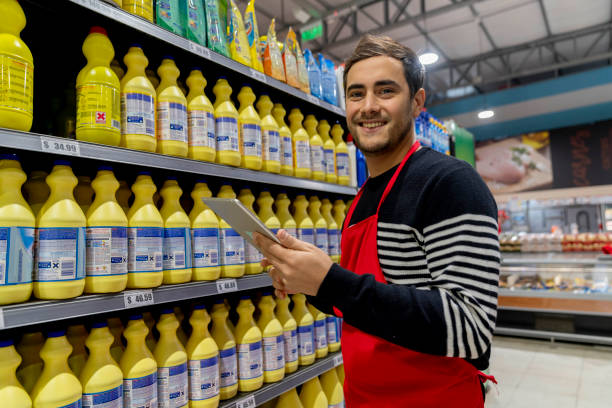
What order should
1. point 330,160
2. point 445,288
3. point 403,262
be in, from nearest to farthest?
point 445,288 < point 403,262 < point 330,160

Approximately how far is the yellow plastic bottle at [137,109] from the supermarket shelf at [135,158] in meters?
0.06

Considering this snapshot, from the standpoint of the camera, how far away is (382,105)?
1.25m

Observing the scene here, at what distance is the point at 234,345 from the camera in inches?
73.8

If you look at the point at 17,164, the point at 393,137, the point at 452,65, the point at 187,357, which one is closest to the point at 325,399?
the point at 187,357

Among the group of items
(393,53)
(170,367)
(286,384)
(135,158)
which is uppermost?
(393,53)

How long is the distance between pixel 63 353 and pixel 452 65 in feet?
35.2

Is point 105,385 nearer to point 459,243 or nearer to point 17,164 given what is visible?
point 17,164

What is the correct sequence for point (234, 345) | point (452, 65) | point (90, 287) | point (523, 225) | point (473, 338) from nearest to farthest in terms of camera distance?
point (473, 338), point (90, 287), point (234, 345), point (523, 225), point (452, 65)

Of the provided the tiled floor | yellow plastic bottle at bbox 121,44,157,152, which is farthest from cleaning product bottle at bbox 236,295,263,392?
the tiled floor

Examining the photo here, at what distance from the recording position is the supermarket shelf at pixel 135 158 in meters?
1.17

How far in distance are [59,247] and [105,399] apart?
526mm

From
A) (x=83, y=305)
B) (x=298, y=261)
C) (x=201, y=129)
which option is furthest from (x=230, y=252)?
(x=298, y=261)

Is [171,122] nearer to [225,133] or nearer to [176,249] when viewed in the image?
[225,133]

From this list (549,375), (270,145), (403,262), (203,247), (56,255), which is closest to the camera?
(403,262)
